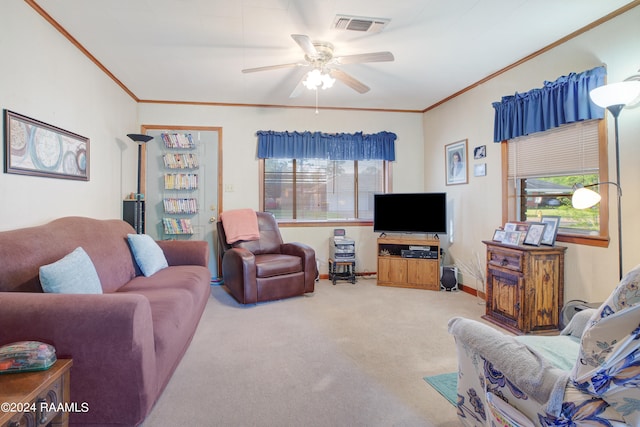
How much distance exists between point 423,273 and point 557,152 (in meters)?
2.09

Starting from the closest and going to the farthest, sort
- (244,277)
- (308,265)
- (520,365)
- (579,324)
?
(520,365), (579,324), (244,277), (308,265)

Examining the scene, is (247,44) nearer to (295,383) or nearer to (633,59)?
(295,383)

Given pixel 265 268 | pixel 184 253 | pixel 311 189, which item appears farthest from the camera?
pixel 311 189

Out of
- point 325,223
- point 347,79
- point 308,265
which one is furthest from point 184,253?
point 347,79

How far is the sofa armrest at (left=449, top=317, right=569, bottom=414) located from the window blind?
222 centimetres

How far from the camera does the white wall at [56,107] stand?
2137mm

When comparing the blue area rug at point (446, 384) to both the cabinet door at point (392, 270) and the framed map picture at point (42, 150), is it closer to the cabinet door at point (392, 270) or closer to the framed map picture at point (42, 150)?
the cabinet door at point (392, 270)

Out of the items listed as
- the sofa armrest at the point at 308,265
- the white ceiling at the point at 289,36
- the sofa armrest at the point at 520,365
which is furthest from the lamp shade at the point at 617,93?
the sofa armrest at the point at 308,265

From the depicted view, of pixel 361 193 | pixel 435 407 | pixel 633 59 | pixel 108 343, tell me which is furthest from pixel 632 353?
pixel 361 193

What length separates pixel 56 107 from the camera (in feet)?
8.56

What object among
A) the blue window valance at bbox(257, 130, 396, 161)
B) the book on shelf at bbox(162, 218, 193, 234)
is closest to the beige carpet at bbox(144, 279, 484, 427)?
the book on shelf at bbox(162, 218, 193, 234)

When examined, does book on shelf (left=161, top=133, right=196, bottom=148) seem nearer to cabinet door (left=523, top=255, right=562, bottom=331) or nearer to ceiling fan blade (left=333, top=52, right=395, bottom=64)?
ceiling fan blade (left=333, top=52, right=395, bottom=64)

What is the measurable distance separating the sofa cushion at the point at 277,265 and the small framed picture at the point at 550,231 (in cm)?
248

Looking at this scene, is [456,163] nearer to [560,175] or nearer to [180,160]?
[560,175]
